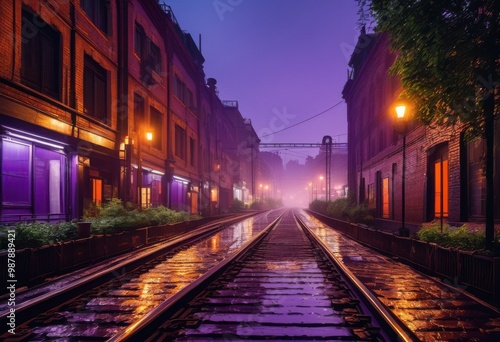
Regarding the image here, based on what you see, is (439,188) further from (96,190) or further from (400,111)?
(96,190)

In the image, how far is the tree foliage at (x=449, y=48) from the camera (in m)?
6.07

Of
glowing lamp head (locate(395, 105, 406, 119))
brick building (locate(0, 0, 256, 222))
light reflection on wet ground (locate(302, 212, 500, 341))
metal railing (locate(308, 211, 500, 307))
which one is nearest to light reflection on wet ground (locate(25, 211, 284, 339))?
light reflection on wet ground (locate(302, 212, 500, 341))

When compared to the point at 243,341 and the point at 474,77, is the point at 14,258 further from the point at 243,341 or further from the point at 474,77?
the point at 474,77

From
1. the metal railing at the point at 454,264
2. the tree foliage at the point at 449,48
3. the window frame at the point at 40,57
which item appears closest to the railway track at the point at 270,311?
the metal railing at the point at 454,264

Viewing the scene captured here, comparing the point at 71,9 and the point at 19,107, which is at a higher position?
the point at 71,9

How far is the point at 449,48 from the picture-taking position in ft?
20.2

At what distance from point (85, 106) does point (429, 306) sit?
46.8 feet

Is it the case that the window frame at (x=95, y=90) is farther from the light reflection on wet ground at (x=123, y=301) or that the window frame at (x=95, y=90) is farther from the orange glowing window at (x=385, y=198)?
the orange glowing window at (x=385, y=198)

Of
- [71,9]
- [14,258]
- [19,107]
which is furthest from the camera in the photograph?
[71,9]

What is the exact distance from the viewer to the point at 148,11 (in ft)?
69.9

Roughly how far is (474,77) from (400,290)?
3.97 metres

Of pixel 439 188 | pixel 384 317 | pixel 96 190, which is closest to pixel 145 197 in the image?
pixel 96 190

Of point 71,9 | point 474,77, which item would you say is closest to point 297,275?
point 474,77

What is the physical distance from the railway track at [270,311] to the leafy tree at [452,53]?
125 inches
